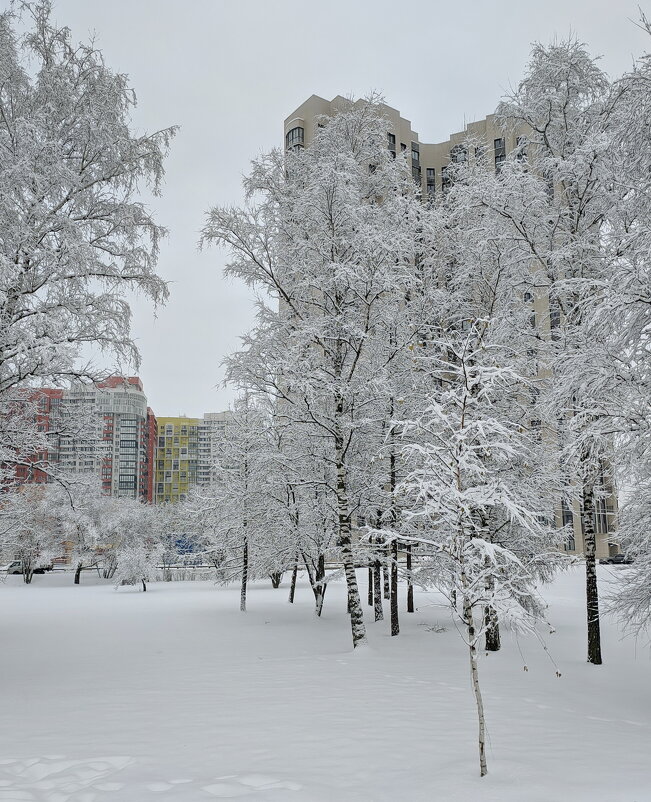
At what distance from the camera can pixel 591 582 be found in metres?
10.9

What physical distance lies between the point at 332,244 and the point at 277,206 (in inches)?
67.6

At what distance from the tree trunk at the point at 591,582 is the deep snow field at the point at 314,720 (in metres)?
0.35

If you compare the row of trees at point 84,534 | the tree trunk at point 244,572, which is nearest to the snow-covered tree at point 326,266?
the tree trunk at point 244,572

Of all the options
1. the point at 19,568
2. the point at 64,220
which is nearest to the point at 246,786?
the point at 64,220

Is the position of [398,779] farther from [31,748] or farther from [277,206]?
[277,206]

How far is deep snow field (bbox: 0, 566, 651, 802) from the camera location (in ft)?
16.0

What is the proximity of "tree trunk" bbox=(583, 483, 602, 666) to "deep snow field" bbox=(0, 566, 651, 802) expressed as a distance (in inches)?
13.7

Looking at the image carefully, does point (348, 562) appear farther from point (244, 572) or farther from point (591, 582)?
point (244, 572)

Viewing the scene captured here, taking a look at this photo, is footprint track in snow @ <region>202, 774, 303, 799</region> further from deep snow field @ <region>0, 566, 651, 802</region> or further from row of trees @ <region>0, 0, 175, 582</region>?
row of trees @ <region>0, 0, 175, 582</region>

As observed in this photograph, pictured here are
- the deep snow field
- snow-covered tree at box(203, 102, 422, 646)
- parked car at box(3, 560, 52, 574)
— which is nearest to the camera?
the deep snow field

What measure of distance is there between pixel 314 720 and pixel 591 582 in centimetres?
665

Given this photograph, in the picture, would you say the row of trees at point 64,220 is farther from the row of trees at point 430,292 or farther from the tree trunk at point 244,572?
the tree trunk at point 244,572

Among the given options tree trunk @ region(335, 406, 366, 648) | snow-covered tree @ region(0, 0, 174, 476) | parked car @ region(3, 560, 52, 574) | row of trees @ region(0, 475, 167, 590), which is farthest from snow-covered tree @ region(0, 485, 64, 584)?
tree trunk @ region(335, 406, 366, 648)

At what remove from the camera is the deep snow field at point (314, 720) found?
4.88 metres
